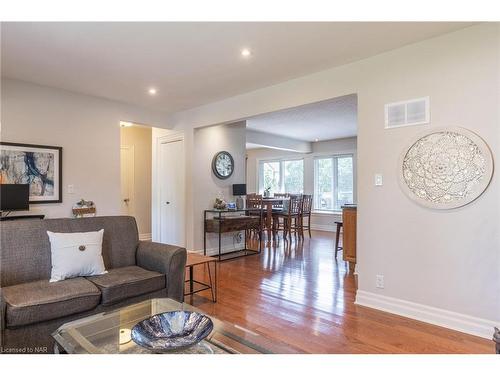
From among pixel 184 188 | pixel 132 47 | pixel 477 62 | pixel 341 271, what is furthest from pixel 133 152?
pixel 477 62

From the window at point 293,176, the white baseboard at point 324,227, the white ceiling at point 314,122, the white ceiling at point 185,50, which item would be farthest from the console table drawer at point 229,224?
the window at point 293,176

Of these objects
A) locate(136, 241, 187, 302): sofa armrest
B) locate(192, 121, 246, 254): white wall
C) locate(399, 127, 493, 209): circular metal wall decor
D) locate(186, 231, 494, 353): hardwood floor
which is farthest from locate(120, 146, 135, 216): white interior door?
locate(399, 127, 493, 209): circular metal wall decor

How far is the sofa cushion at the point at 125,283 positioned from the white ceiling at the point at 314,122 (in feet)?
9.00

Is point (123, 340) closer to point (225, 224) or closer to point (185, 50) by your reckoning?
point (185, 50)

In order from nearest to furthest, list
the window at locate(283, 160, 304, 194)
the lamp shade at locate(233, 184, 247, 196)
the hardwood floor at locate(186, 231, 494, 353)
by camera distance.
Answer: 1. the hardwood floor at locate(186, 231, 494, 353)
2. the lamp shade at locate(233, 184, 247, 196)
3. the window at locate(283, 160, 304, 194)

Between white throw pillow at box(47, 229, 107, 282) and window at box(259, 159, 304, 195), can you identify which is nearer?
white throw pillow at box(47, 229, 107, 282)

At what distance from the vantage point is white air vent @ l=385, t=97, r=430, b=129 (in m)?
2.70

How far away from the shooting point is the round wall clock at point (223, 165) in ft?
17.6

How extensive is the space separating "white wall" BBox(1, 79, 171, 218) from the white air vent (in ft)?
12.2

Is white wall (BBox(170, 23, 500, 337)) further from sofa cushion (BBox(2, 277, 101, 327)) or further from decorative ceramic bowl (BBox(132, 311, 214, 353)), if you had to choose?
sofa cushion (BBox(2, 277, 101, 327))

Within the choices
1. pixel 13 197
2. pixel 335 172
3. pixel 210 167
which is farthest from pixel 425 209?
pixel 335 172

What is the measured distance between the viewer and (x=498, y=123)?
7.72 feet

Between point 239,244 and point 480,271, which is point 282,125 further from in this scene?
point 480,271

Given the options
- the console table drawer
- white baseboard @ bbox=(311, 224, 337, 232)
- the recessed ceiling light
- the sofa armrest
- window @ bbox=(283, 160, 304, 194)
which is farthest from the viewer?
window @ bbox=(283, 160, 304, 194)
